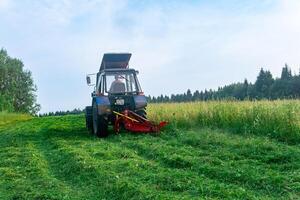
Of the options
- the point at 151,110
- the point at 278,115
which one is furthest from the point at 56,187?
the point at 151,110

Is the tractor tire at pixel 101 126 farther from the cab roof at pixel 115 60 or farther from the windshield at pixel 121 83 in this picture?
the cab roof at pixel 115 60

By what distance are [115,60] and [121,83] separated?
2.44 m

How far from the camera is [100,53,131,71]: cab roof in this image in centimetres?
1789

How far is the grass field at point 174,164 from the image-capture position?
680 centimetres

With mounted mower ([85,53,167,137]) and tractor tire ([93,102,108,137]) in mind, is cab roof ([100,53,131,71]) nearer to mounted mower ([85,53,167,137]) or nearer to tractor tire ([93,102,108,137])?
mounted mower ([85,53,167,137])

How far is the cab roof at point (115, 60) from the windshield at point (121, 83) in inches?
71.1

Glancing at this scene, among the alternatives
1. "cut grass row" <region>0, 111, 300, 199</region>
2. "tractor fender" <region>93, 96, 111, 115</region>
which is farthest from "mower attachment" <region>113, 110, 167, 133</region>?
"cut grass row" <region>0, 111, 300, 199</region>

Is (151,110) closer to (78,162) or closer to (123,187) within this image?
(78,162)

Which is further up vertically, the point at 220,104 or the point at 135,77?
the point at 135,77

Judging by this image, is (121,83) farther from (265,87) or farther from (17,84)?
(17,84)

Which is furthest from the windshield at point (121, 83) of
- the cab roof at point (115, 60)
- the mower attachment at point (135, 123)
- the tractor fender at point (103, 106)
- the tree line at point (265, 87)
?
the tree line at point (265, 87)

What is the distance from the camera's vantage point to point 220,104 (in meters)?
15.8

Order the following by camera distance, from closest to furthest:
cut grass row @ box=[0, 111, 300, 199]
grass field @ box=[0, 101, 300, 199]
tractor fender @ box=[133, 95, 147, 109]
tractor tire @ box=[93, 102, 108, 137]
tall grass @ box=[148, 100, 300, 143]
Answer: cut grass row @ box=[0, 111, 300, 199] < grass field @ box=[0, 101, 300, 199] < tall grass @ box=[148, 100, 300, 143] < tractor tire @ box=[93, 102, 108, 137] < tractor fender @ box=[133, 95, 147, 109]

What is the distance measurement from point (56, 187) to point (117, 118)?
7.46 m
